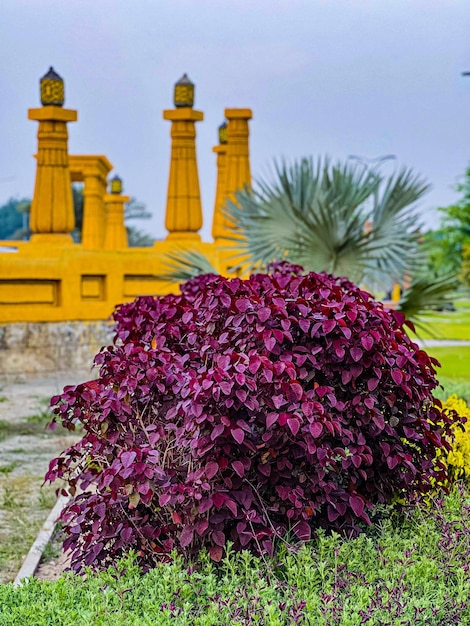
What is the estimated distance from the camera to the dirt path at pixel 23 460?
6.25 metres

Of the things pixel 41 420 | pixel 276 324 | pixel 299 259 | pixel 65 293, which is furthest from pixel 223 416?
pixel 65 293

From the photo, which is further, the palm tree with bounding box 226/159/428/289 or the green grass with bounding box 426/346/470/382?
the green grass with bounding box 426/346/470/382

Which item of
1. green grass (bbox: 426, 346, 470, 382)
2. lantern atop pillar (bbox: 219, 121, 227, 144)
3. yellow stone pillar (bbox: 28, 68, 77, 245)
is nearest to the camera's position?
yellow stone pillar (bbox: 28, 68, 77, 245)

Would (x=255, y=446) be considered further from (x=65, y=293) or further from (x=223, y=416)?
(x=65, y=293)

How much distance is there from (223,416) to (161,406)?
634 millimetres

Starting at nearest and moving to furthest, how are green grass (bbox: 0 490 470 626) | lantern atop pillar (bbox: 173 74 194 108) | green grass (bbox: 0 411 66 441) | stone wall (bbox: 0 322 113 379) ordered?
1. green grass (bbox: 0 490 470 626)
2. green grass (bbox: 0 411 66 441)
3. stone wall (bbox: 0 322 113 379)
4. lantern atop pillar (bbox: 173 74 194 108)

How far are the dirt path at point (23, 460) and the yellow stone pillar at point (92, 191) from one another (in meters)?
8.21

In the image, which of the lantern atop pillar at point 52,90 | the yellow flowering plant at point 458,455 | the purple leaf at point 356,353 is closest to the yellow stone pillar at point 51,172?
the lantern atop pillar at point 52,90

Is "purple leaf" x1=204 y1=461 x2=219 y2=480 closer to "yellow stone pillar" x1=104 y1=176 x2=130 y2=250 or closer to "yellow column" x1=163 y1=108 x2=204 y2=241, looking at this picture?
"yellow column" x1=163 y1=108 x2=204 y2=241

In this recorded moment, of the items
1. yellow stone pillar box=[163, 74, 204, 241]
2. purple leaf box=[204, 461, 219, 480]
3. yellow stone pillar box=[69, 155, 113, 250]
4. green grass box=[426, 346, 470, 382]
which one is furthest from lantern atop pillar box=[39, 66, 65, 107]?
purple leaf box=[204, 461, 219, 480]

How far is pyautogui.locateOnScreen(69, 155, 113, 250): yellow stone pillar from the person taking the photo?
22.4m

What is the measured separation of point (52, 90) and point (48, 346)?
4013 millimetres

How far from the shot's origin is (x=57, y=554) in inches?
226

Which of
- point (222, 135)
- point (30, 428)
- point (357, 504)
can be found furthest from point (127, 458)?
point (222, 135)
